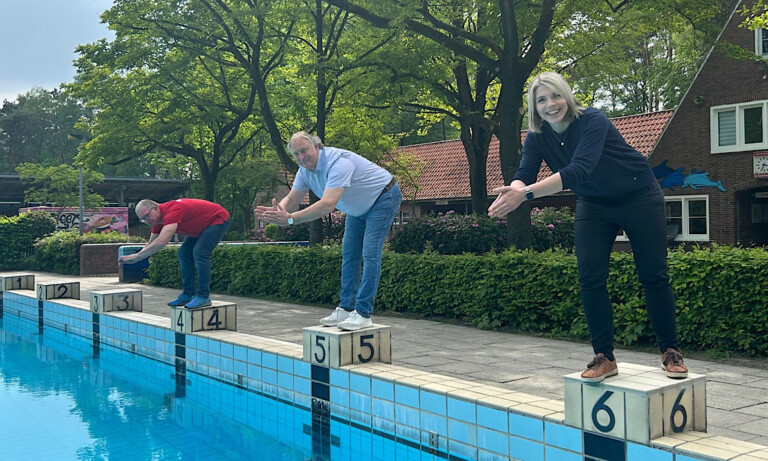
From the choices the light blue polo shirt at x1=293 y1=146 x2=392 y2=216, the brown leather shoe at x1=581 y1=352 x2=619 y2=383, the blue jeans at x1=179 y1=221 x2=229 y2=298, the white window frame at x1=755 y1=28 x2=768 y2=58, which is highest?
the white window frame at x1=755 y1=28 x2=768 y2=58

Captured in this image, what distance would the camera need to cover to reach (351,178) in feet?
19.1

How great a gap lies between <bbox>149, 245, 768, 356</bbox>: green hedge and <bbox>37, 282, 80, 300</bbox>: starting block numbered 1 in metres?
3.87

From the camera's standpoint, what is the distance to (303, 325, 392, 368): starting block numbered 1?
5820 millimetres

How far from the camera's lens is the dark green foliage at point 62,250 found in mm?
24719

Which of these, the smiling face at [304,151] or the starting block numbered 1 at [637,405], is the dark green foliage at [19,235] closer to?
the smiling face at [304,151]

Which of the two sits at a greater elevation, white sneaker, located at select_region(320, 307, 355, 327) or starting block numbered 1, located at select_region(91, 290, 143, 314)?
white sneaker, located at select_region(320, 307, 355, 327)

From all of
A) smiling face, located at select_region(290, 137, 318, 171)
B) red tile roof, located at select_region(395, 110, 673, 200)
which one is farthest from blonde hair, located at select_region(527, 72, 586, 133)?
red tile roof, located at select_region(395, 110, 673, 200)

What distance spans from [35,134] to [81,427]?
276ft

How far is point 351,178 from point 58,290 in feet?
30.0

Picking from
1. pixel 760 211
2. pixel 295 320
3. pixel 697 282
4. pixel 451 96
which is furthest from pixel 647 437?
pixel 760 211

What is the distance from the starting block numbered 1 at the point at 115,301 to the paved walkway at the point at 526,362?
5.24 ft

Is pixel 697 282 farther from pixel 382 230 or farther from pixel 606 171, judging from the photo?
pixel 606 171

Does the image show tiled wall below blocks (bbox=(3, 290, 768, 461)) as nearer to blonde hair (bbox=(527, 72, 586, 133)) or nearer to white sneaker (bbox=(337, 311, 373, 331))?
white sneaker (bbox=(337, 311, 373, 331))

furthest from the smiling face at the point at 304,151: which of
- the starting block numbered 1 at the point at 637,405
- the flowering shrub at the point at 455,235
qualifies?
the flowering shrub at the point at 455,235
